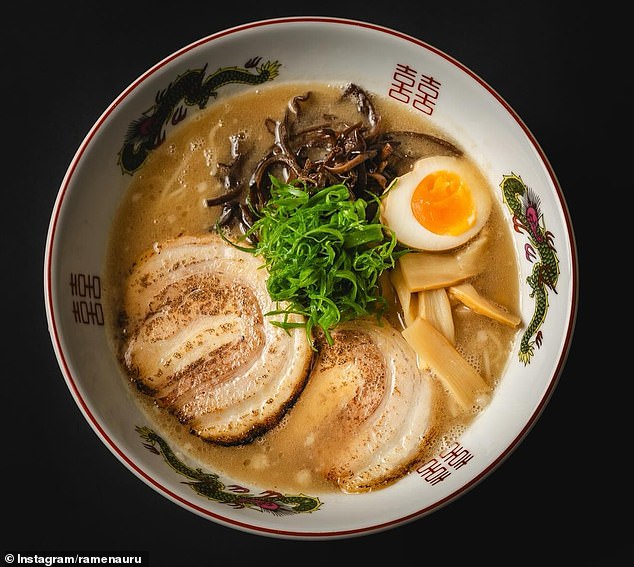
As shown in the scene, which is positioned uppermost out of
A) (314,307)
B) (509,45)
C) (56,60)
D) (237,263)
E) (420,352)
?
(56,60)

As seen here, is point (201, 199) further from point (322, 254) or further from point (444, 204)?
point (444, 204)

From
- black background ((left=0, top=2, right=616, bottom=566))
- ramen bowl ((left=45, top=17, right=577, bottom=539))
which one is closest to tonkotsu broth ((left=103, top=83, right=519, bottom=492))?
ramen bowl ((left=45, top=17, right=577, bottom=539))

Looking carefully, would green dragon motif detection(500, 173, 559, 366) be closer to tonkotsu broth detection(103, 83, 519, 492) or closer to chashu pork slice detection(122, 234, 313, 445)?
tonkotsu broth detection(103, 83, 519, 492)

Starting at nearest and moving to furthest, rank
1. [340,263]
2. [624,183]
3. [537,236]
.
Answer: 1. [340,263]
2. [537,236]
3. [624,183]

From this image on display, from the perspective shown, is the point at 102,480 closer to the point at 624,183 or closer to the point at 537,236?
the point at 537,236

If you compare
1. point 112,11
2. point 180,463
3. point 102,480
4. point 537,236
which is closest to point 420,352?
point 537,236

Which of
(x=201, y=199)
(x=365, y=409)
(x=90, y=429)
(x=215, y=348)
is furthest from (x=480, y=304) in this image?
(x=90, y=429)
